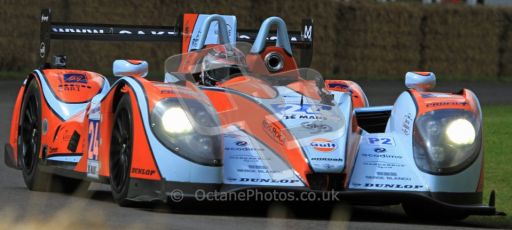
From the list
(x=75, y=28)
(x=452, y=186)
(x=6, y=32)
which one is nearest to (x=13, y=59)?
(x=6, y=32)

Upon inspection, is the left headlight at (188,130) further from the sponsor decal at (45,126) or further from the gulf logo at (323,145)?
the sponsor decal at (45,126)

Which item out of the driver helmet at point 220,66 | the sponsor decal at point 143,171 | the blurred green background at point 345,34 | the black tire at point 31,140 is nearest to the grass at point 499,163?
the driver helmet at point 220,66

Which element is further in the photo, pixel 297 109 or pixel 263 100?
pixel 263 100

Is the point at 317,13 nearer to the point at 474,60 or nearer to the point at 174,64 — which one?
the point at 474,60

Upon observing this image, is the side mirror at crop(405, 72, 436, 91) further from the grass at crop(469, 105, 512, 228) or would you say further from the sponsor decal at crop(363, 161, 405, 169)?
the sponsor decal at crop(363, 161, 405, 169)

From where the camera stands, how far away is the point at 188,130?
8250mm

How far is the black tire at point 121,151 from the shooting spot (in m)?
8.43

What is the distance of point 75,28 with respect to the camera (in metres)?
11.2

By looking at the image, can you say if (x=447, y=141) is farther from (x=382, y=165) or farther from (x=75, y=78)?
(x=75, y=78)

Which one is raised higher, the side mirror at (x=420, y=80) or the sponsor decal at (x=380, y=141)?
the side mirror at (x=420, y=80)

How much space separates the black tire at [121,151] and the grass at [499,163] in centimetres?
242

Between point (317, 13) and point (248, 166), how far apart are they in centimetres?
2235

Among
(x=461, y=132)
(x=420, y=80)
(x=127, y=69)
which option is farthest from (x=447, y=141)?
(x=127, y=69)

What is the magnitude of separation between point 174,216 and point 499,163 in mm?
5461
